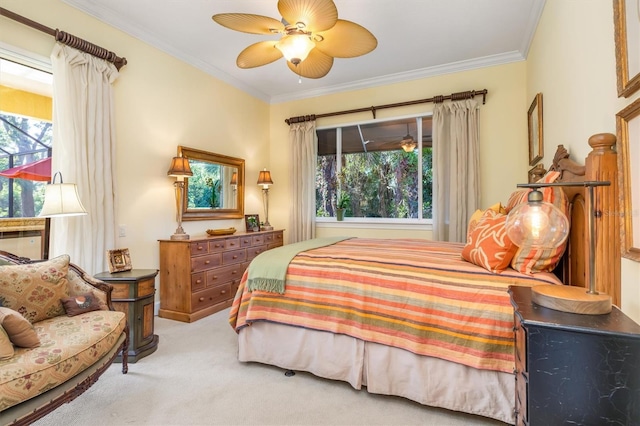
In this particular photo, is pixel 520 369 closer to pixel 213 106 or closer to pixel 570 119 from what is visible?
pixel 570 119

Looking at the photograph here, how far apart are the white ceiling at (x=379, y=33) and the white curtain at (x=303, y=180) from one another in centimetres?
82

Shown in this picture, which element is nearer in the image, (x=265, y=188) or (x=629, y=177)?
(x=629, y=177)

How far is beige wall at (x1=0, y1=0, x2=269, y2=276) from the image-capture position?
258 centimetres

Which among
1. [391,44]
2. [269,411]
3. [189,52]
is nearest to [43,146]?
[189,52]

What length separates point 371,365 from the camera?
190 cm

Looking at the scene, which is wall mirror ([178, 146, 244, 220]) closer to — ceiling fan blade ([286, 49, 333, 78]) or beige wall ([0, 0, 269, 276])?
beige wall ([0, 0, 269, 276])

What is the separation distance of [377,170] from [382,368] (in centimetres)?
323

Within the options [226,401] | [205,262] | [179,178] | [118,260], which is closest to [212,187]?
[179,178]

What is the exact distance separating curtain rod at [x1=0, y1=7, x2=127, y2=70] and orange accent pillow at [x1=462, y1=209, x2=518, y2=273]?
11.3 feet

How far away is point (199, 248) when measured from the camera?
10.9 ft

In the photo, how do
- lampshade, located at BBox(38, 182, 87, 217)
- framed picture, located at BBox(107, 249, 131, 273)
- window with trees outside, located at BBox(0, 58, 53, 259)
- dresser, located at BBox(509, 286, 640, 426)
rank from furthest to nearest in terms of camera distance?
framed picture, located at BBox(107, 249, 131, 273) → window with trees outside, located at BBox(0, 58, 53, 259) → lampshade, located at BBox(38, 182, 87, 217) → dresser, located at BBox(509, 286, 640, 426)

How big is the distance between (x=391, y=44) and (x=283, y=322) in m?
3.20

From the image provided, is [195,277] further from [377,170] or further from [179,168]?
[377,170]

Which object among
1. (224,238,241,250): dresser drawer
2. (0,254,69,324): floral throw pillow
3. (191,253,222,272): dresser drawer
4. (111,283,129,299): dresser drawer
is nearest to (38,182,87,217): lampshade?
(0,254,69,324): floral throw pillow
